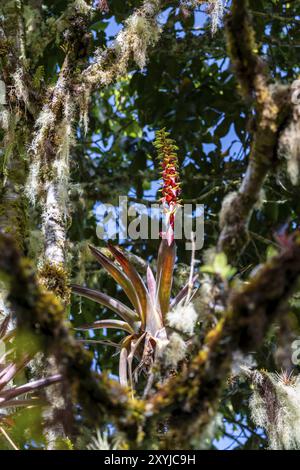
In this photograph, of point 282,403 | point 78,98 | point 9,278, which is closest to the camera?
point 9,278

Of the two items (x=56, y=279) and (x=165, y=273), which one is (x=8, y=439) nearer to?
(x=56, y=279)

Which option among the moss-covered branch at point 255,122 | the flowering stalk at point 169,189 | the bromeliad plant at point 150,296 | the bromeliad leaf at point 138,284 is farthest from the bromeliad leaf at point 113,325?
the moss-covered branch at point 255,122

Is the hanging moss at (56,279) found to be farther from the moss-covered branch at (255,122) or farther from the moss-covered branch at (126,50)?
the moss-covered branch at (126,50)

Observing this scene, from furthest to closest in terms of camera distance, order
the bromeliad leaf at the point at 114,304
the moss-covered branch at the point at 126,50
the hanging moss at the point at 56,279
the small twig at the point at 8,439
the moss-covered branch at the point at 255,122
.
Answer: the moss-covered branch at the point at 126,50
the bromeliad leaf at the point at 114,304
the hanging moss at the point at 56,279
the small twig at the point at 8,439
the moss-covered branch at the point at 255,122

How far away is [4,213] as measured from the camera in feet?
8.91

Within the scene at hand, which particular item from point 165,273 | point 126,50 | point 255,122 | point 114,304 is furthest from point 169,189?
point 126,50

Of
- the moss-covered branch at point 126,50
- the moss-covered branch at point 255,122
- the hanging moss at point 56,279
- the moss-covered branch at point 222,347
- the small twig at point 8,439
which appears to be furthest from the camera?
the moss-covered branch at point 126,50

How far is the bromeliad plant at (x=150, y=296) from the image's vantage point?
1.88 m

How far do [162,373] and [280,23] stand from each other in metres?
3.61

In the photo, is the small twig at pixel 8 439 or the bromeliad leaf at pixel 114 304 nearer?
the small twig at pixel 8 439

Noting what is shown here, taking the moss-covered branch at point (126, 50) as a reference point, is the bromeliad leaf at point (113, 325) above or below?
below

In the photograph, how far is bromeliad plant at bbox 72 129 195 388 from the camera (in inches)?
74.2

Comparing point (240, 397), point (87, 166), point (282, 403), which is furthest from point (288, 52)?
point (282, 403)

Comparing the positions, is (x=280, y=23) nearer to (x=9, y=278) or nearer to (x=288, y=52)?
(x=288, y=52)
